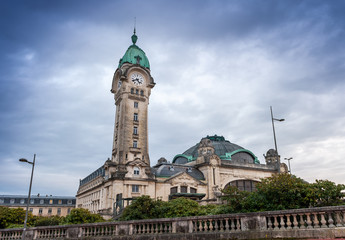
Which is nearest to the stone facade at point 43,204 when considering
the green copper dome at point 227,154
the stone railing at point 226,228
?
the green copper dome at point 227,154

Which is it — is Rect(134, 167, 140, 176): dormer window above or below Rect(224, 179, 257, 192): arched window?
above

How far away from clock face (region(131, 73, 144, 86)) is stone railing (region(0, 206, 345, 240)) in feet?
169

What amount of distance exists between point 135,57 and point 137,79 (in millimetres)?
5782

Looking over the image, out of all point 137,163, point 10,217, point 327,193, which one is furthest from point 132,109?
point 327,193

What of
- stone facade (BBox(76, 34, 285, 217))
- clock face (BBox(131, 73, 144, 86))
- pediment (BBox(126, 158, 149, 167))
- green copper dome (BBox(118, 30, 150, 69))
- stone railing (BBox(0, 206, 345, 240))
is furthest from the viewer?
green copper dome (BBox(118, 30, 150, 69))

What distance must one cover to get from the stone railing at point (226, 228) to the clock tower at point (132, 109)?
1594 inches

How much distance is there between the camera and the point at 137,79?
69250 millimetres

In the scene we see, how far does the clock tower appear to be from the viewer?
62747 millimetres

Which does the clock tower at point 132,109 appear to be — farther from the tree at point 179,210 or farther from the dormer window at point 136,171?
the tree at point 179,210

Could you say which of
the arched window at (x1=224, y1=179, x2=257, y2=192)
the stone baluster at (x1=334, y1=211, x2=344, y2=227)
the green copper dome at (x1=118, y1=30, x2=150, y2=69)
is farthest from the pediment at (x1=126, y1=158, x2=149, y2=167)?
the stone baluster at (x1=334, y1=211, x2=344, y2=227)

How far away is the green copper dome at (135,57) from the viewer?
70.6 meters

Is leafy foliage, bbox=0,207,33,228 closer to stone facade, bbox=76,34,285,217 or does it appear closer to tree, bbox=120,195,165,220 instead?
tree, bbox=120,195,165,220

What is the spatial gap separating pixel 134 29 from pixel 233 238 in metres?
73.9

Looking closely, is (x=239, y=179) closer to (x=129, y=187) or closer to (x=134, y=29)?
(x=129, y=187)
